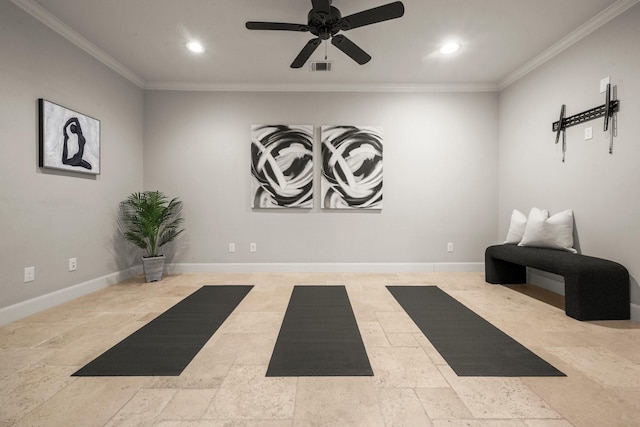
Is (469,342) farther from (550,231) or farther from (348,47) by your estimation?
(348,47)

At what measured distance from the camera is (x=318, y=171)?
4.25 metres

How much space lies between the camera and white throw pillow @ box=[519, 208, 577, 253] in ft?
9.65

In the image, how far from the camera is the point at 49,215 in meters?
2.77

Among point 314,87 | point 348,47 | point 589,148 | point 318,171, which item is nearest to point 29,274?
point 318,171

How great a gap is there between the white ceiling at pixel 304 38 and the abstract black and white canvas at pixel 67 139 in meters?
0.82

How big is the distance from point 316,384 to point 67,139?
3417 mm

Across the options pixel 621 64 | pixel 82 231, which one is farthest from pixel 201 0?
pixel 621 64

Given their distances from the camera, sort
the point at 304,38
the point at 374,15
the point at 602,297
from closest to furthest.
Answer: the point at 374,15 < the point at 602,297 < the point at 304,38

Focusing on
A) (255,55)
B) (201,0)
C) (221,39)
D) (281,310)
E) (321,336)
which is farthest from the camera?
(255,55)

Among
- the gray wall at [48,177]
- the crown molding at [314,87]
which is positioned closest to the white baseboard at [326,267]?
the gray wall at [48,177]

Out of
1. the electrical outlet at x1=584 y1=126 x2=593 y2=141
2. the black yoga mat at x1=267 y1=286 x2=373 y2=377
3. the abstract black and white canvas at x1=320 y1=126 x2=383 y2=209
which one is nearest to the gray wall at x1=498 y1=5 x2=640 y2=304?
the electrical outlet at x1=584 y1=126 x2=593 y2=141

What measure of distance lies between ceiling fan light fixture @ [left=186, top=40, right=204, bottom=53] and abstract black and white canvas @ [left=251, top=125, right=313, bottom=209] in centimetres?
118

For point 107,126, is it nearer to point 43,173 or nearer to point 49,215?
point 43,173

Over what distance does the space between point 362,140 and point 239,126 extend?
6.09ft
